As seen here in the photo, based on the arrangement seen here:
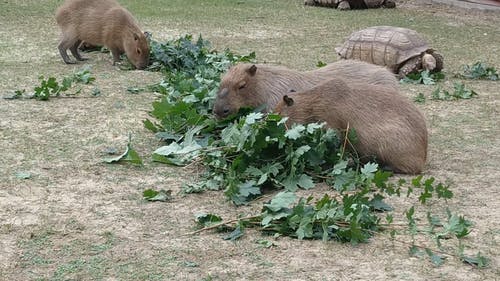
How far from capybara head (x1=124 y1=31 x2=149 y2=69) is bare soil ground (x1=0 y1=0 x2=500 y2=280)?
29 cm

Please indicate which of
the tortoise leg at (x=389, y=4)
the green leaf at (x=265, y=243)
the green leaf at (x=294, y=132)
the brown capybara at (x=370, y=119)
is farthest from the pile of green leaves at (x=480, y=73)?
the tortoise leg at (x=389, y=4)

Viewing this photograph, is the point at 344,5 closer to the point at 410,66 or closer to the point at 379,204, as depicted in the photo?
the point at 410,66

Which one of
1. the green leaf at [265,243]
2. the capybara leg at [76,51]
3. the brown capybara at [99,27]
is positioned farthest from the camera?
the capybara leg at [76,51]

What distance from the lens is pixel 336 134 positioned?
4602 millimetres

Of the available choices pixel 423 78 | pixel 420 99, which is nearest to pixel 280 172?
pixel 420 99

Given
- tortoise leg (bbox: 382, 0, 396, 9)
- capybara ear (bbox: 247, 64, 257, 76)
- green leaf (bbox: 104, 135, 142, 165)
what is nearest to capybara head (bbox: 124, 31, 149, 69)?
capybara ear (bbox: 247, 64, 257, 76)

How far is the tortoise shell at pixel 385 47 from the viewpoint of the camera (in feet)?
25.6

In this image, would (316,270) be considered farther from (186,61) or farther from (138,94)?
(186,61)

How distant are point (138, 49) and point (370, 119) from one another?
359 centimetres

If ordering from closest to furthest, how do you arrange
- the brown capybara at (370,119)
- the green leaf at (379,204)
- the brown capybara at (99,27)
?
the green leaf at (379,204)
the brown capybara at (370,119)
the brown capybara at (99,27)

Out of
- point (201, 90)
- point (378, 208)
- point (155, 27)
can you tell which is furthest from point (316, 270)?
point (155, 27)

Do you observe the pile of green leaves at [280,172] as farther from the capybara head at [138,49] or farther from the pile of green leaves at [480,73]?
the pile of green leaves at [480,73]

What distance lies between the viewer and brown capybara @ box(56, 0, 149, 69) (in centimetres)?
784

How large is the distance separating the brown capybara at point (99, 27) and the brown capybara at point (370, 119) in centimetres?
337
